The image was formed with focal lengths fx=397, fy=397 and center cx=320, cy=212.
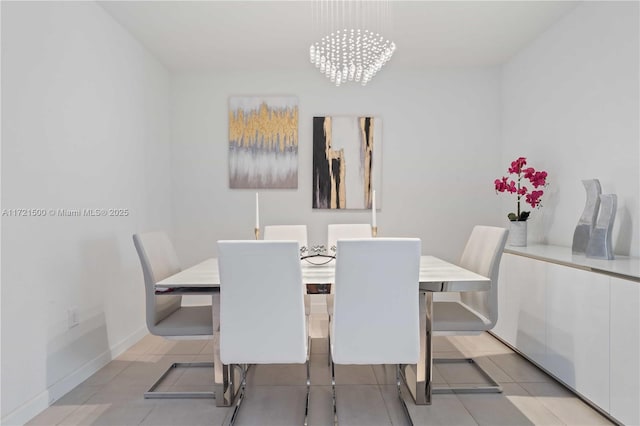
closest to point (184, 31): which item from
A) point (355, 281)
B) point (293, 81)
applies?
point (293, 81)

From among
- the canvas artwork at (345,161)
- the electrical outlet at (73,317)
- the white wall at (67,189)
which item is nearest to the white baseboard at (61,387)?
the white wall at (67,189)

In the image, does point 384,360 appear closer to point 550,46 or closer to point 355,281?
point 355,281

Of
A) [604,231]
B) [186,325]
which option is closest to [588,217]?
[604,231]

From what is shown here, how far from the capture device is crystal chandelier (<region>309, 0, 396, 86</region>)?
92.9 inches

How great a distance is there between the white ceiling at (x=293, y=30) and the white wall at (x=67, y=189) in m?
0.30

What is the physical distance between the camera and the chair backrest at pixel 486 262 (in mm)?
2301

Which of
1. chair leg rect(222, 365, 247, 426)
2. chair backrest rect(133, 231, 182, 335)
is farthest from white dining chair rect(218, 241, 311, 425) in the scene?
chair backrest rect(133, 231, 182, 335)

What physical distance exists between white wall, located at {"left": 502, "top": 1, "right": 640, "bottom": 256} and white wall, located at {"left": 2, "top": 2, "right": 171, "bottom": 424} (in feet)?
11.1

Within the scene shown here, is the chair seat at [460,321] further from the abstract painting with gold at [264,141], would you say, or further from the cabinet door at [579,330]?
the abstract painting with gold at [264,141]

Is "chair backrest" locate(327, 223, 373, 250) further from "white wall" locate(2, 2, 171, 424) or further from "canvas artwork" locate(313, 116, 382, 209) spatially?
"white wall" locate(2, 2, 171, 424)

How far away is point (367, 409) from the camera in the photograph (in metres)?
2.14

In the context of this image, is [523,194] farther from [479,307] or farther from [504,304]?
[479,307]

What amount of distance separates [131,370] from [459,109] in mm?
3668

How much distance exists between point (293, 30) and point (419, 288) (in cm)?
226
